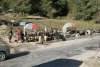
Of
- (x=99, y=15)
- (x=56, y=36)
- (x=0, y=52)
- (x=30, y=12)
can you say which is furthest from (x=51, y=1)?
(x=0, y=52)

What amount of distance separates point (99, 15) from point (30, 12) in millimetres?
29702

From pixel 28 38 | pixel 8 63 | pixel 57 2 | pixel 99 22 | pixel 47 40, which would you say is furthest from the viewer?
pixel 57 2

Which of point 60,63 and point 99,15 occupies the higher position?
point 99,15

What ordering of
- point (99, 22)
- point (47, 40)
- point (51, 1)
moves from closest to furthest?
point (47, 40)
point (99, 22)
point (51, 1)

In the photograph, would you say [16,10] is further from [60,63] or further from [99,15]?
[60,63]

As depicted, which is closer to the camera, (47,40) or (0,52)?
(0,52)

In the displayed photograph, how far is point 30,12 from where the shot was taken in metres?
63.2

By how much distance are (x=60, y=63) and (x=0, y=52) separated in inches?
162

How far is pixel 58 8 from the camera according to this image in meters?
66.8

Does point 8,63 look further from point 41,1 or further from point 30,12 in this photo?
point 41,1

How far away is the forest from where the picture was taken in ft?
177

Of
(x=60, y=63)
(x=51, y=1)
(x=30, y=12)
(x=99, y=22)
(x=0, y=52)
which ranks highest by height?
(x=51, y=1)

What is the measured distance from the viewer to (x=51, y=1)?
6166 centimetres

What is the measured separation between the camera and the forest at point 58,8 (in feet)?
177
